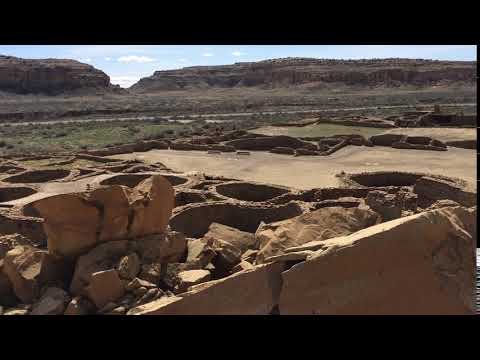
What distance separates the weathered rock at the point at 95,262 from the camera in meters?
7.60

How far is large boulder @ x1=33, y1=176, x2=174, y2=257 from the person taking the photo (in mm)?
8555

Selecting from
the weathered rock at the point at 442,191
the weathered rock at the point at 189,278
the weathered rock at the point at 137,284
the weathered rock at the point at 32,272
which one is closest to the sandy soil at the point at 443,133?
the weathered rock at the point at 442,191

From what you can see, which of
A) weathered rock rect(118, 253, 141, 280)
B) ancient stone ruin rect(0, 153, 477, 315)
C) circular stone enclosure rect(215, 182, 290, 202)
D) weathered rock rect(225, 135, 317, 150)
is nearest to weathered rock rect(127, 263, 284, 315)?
ancient stone ruin rect(0, 153, 477, 315)

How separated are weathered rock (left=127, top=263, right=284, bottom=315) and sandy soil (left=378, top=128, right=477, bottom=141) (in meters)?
26.7

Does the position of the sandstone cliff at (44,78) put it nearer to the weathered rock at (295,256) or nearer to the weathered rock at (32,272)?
the weathered rock at (32,272)

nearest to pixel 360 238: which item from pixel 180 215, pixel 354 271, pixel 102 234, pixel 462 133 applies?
pixel 354 271

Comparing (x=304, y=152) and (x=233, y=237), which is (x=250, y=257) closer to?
(x=233, y=237)

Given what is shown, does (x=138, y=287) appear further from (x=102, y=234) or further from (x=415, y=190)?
(x=415, y=190)

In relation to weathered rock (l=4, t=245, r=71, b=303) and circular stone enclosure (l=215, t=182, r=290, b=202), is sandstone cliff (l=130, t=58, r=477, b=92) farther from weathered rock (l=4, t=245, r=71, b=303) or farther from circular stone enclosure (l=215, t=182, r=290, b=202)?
weathered rock (l=4, t=245, r=71, b=303)

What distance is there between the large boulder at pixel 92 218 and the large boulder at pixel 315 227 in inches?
91.0

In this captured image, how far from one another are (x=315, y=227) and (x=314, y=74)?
111m

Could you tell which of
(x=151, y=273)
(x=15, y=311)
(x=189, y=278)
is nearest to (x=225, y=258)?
(x=189, y=278)

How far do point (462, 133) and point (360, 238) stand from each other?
28.4m

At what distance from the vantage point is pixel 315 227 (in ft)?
34.4
